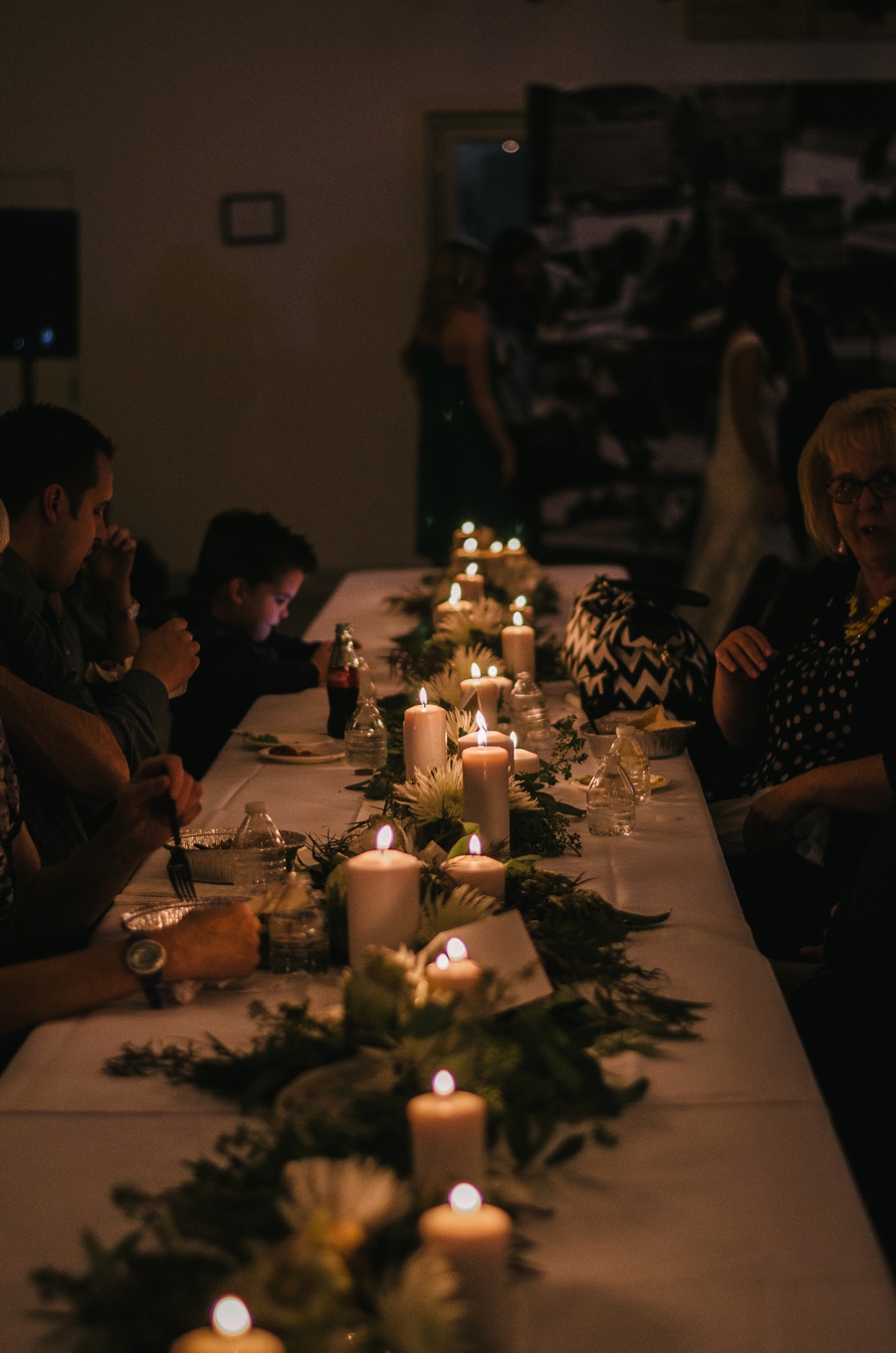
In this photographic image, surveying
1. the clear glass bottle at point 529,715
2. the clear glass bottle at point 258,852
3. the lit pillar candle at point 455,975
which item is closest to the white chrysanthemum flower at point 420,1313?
the lit pillar candle at point 455,975

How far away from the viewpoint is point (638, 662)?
9.07ft

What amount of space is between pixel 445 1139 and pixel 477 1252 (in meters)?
0.10

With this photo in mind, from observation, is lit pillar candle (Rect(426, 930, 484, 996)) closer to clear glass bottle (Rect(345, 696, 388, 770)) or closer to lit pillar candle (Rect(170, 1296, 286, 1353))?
lit pillar candle (Rect(170, 1296, 286, 1353))

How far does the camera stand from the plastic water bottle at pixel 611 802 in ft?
7.00

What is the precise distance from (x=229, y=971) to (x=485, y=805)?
0.44 meters

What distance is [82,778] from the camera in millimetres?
2197

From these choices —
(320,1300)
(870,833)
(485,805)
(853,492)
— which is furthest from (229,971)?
(853,492)

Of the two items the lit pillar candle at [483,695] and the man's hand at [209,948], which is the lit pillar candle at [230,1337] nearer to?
the man's hand at [209,948]

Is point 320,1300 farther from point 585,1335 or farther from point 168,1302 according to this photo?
point 585,1335

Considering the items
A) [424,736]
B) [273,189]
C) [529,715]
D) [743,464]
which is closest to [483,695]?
[529,715]

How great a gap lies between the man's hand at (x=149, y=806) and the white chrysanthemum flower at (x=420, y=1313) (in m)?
1.05

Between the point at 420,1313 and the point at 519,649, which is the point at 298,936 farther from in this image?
the point at 519,649

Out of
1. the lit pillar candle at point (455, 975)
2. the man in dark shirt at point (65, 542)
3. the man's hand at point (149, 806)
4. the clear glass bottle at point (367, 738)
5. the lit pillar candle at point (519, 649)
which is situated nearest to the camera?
the lit pillar candle at point (455, 975)

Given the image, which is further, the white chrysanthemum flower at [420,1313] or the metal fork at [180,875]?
the metal fork at [180,875]
